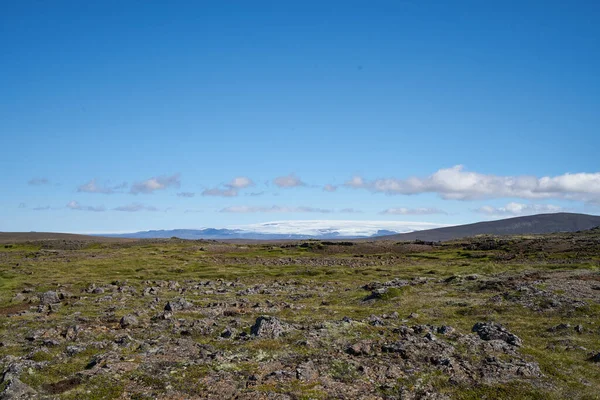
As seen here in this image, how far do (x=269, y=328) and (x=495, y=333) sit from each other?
13511 millimetres

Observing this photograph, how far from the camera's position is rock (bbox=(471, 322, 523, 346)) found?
2478 cm

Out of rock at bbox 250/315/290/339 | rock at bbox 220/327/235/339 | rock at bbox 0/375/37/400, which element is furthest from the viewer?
rock at bbox 220/327/235/339

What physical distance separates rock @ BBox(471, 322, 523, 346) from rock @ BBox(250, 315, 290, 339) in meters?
11.8

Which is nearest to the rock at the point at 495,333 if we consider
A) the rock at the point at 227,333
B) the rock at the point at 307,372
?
the rock at the point at 307,372

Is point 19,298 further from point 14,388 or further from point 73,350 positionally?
point 14,388

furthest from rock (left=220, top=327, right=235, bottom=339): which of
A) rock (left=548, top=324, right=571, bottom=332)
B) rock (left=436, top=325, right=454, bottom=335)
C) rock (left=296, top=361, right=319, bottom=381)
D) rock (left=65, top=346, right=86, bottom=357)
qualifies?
rock (left=548, top=324, right=571, bottom=332)

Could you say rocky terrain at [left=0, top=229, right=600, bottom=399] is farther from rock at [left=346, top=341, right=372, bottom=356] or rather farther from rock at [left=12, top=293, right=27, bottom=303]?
rock at [left=12, top=293, right=27, bottom=303]

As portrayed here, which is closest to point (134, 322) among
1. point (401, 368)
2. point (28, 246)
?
point (401, 368)

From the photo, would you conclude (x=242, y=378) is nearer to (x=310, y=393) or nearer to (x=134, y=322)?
(x=310, y=393)

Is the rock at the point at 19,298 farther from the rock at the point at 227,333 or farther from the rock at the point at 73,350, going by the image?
the rock at the point at 227,333

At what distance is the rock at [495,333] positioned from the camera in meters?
24.8

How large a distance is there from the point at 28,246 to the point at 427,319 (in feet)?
514

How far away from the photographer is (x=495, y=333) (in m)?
25.8

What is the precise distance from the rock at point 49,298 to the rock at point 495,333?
35.8 meters
